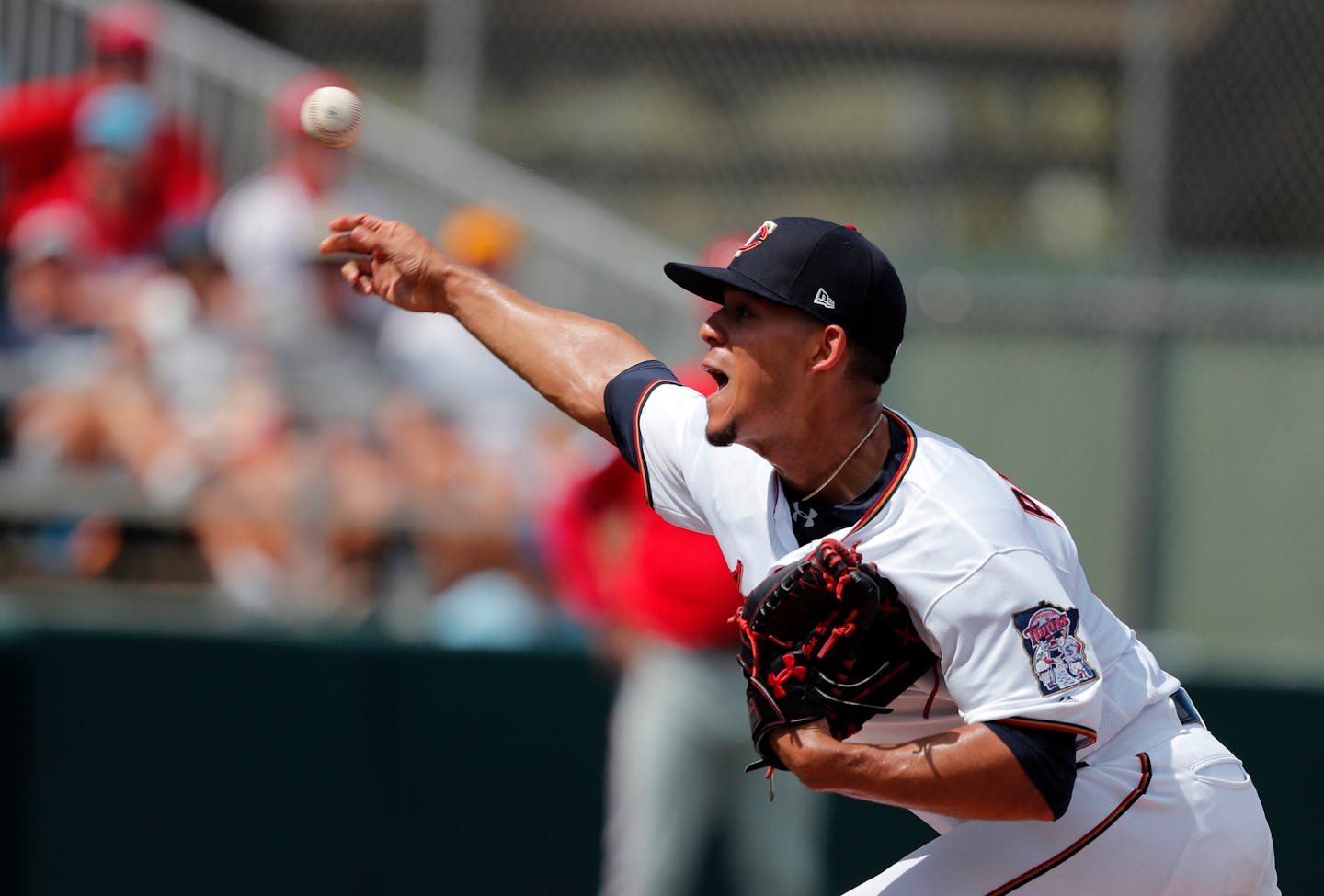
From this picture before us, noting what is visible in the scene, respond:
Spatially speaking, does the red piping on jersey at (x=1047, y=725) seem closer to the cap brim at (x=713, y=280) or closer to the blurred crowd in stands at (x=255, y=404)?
the cap brim at (x=713, y=280)

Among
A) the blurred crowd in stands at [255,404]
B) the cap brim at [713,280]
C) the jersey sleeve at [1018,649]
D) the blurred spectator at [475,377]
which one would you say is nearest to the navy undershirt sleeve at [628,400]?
the cap brim at [713,280]

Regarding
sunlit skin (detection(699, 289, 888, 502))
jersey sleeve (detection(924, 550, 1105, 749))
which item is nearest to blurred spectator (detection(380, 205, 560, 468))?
sunlit skin (detection(699, 289, 888, 502))

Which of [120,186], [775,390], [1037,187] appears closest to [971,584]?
[775,390]

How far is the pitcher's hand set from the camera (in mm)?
3746

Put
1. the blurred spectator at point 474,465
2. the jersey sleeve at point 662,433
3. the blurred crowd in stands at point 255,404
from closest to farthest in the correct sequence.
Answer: the jersey sleeve at point 662,433 < the blurred spectator at point 474,465 < the blurred crowd in stands at point 255,404

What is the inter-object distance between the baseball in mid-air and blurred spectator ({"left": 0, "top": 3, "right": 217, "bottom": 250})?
14.0 feet

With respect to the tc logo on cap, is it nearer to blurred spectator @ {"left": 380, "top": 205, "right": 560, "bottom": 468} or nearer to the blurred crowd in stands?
the blurred crowd in stands

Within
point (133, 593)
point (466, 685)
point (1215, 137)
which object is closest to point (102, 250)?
point (133, 593)

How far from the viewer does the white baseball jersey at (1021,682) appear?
2875 mm

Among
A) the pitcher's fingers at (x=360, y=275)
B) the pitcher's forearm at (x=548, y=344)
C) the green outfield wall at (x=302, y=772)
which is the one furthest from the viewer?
the green outfield wall at (x=302, y=772)

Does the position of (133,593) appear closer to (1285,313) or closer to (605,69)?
(605,69)

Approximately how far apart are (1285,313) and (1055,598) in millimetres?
4745

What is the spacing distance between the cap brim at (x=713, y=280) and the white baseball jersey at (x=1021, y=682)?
0.35 metres

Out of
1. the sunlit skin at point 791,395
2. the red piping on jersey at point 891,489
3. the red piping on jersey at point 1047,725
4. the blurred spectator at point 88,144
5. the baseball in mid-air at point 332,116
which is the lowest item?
the red piping on jersey at point 1047,725
